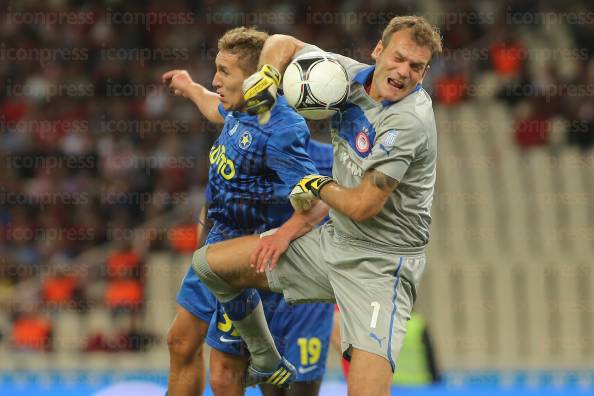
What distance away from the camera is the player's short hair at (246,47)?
5.67 m

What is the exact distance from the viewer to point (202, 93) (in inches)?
247

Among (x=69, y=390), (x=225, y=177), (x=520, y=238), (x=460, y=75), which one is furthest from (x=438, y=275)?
(x=225, y=177)

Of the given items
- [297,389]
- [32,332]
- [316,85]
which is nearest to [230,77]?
[316,85]

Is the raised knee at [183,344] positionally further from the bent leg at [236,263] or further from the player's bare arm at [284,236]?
the player's bare arm at [284,236]

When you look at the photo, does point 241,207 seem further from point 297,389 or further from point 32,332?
point 32,332

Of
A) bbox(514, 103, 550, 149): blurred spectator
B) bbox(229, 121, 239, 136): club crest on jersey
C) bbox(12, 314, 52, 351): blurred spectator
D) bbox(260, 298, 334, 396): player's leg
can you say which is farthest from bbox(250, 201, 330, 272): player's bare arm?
bbox(514, 103, 550, 149): blurred spectator

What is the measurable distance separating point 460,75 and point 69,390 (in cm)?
532

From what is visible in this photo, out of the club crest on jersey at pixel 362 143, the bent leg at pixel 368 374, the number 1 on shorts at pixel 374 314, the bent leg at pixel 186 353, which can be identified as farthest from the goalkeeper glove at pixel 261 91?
the bent leg at pixel 186 353

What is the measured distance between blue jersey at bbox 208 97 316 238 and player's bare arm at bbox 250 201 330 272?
168 mm

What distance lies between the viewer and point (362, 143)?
5184mm

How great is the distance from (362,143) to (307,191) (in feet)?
1.05

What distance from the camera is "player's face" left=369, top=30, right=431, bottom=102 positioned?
5.06 meters

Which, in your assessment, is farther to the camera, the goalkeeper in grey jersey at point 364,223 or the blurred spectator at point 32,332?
the blurred spectator at point 32,332

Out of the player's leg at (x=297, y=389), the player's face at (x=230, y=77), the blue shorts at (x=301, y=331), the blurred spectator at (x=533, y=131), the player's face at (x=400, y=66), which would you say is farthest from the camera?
the blurred spectator at (x=533, y=131)
